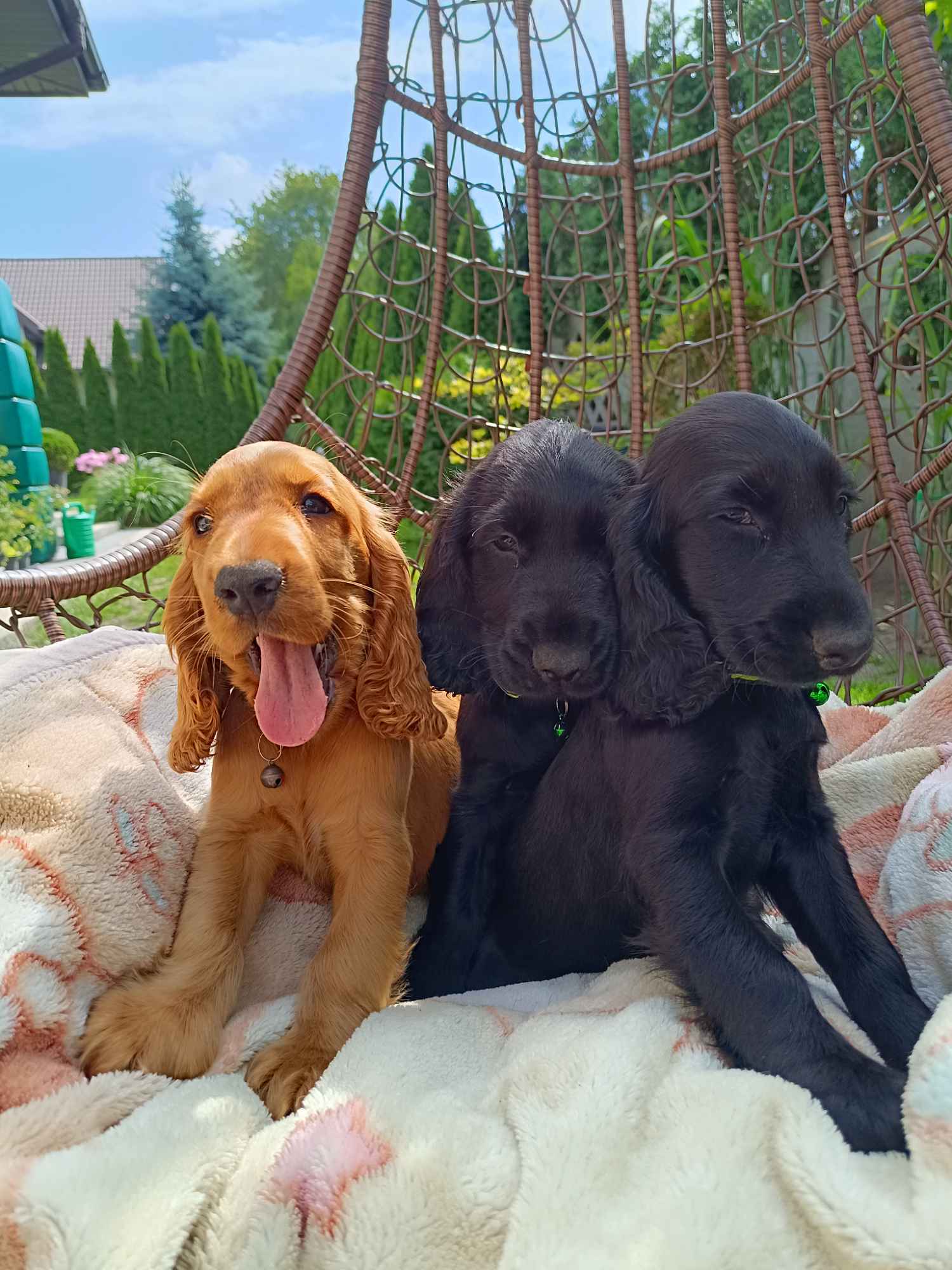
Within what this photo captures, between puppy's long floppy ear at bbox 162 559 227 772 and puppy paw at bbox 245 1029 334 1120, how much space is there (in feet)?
1.67

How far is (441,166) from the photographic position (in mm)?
3070

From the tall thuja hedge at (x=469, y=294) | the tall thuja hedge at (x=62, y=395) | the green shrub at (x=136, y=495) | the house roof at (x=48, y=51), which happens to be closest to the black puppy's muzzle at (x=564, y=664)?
the tall thuja hedge at (x=469, y=294)

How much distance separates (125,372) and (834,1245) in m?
19.4

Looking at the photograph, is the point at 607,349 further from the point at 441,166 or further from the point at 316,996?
the point at 316,996

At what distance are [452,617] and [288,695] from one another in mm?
403

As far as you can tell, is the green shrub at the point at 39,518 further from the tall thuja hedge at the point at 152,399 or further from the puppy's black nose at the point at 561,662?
the tall thuja hedge at the point at 152,399

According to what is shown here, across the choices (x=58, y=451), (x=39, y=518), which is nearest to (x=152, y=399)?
(x=58, y=451)

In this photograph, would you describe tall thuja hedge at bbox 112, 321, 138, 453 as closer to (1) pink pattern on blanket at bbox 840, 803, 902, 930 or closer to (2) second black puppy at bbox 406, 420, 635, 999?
(2) second black puppy at bbox 406, 420, 635, 999

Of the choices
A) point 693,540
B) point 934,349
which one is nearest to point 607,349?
point 934,349

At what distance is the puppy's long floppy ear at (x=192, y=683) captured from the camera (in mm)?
1732

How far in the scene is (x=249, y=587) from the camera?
1462mm

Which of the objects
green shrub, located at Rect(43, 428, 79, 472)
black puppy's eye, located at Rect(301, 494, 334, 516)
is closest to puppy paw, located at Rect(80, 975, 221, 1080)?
black puppy's eye, located at Rect(301, 494, 334, 516)

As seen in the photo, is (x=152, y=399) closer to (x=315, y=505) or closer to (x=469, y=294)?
(x=469, y=294)

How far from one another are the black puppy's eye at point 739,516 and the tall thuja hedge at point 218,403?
18052 mm
